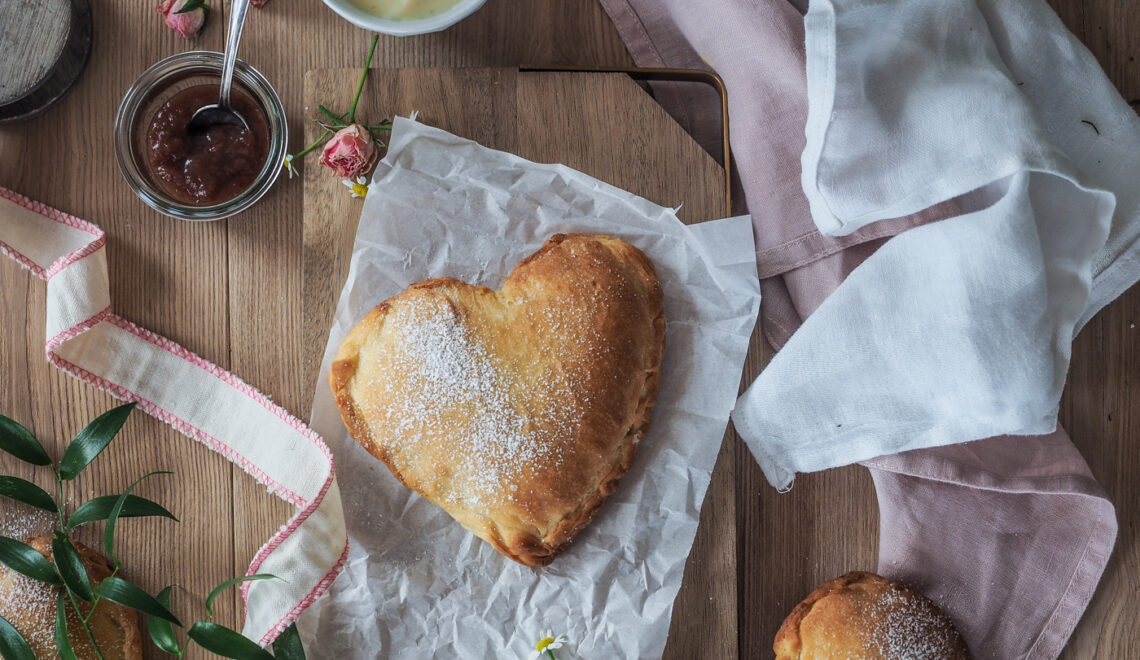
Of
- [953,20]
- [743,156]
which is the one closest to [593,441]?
[743,156]

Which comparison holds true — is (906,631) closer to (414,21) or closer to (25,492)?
(414,21)

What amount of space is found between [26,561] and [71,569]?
0.08 m

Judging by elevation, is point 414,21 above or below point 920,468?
above

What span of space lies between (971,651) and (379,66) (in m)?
1.52

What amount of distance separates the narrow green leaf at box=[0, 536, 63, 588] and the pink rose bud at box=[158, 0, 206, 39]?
922mm

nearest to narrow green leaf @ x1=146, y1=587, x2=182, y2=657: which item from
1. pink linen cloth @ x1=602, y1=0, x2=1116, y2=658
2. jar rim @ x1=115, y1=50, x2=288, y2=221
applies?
jar rim @ x1=115, y1=50, x2=288, y2=221

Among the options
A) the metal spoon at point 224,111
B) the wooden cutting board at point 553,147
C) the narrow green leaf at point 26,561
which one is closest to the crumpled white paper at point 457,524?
the wooden cutting board at point 553,147

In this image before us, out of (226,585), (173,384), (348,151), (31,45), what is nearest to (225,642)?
(226,585)

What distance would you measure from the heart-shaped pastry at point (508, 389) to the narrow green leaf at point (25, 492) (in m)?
0.54

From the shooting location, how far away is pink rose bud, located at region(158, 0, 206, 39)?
1.53 metres

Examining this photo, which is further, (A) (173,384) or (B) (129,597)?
(A) (173,384)

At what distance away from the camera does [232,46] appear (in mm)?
1408

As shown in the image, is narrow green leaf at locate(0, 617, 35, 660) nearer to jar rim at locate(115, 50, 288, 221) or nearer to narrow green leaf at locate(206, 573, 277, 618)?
narrow green leaf at locate(206, 573, 277, 618)

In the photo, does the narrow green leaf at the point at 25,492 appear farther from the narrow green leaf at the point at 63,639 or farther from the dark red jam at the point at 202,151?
the dark red jam at the point at 202,151
